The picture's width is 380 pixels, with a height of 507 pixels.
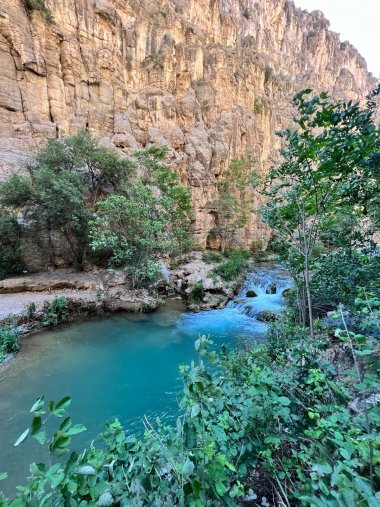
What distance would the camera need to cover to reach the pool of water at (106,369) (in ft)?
13.8

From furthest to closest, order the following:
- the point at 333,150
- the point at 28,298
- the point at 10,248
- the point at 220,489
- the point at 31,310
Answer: the point at 10,248
the point at 28,298
the point at 31,310
the point at 333,150
the point at 220,489

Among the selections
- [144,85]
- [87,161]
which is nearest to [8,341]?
[87,161]

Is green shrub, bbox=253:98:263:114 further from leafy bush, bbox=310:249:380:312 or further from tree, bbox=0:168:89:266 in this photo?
leafy bush, bbox=310:249:380:312

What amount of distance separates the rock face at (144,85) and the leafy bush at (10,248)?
3.92 meters

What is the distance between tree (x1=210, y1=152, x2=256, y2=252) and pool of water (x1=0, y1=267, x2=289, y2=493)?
11836mm

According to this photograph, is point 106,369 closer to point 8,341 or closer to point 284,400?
point 8,341

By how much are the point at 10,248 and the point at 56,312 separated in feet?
15.8

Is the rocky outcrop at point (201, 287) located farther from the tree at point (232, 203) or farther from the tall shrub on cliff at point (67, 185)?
the tree at point (232, 203)

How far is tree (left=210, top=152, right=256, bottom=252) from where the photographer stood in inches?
808

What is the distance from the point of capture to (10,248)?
10.6 meters

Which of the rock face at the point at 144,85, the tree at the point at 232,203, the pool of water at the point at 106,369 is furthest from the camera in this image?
the tree at the point at 232,203

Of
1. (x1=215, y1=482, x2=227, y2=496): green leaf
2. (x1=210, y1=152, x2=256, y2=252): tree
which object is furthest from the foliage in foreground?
(x1=210, y1=152, x2=256, y2=252): tree

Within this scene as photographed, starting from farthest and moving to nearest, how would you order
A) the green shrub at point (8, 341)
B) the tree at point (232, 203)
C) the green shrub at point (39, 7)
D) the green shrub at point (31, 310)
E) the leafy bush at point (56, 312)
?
1. the tree at point (232, 203)
2. the green shrub at point (39, 7)
3. the leafy bush at point (56, 312)
4. the green shrub at point (31, 310)
5. the green shrub at point (8, 341)

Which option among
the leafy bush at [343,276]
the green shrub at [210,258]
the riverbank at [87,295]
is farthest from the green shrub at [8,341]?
the green shrub at [210,258]
